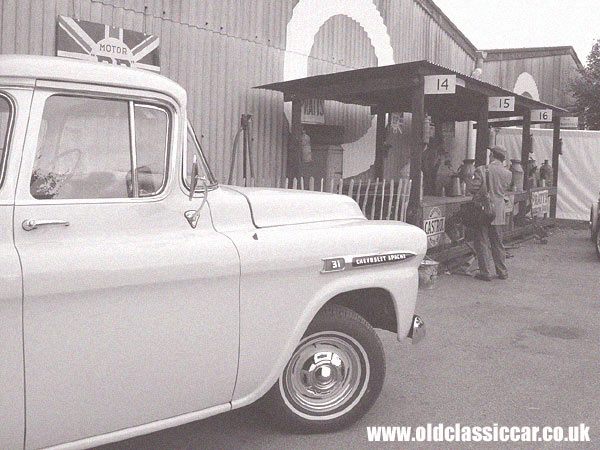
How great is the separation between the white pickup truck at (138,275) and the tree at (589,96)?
71.3 feet

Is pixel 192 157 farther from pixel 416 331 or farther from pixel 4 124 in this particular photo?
pixel 416 331

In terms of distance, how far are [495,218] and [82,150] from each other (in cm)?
742

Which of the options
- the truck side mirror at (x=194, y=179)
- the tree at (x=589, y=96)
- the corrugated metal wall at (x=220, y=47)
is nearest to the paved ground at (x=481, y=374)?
the truck side mirror at (x=194, y=179)

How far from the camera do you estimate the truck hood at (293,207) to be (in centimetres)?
371

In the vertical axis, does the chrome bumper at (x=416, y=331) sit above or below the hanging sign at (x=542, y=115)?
below

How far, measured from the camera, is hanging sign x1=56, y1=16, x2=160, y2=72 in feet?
25.6

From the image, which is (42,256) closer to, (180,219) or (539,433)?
(180,219)

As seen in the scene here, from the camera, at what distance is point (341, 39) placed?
12320 mm

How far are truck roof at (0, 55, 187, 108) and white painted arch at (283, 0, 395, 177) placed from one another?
7.95 metres

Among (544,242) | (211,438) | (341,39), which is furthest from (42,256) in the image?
(544,242)

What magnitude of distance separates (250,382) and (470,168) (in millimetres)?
10047

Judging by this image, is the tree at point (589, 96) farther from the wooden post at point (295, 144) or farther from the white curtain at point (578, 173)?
the wooden post at point (295, 144)

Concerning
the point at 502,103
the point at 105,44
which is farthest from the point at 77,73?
the point at 502,103

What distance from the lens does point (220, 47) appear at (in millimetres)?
9828
